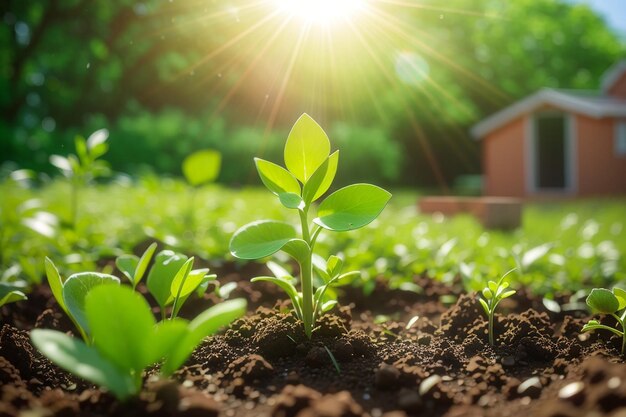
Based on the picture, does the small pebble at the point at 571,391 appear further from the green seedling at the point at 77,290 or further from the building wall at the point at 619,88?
the building wall at the point at 619,88

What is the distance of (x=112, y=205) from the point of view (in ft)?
17.7

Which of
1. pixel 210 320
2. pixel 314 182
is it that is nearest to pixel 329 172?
pixel 314 182

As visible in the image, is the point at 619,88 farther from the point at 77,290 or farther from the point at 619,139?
the point at 77,290

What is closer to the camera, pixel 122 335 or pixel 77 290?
pixel 122 335

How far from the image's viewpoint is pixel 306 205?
1.58m

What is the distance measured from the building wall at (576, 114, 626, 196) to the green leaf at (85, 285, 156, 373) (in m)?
15.1

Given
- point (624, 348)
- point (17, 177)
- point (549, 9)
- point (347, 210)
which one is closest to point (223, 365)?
point (347, 210)

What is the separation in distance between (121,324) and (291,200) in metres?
0.55

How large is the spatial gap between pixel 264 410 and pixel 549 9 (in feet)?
121

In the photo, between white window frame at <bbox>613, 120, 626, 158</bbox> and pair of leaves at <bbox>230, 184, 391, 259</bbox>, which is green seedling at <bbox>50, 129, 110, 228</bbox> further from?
white window frame at <bbox>613, 120, 626, 158</bbox>

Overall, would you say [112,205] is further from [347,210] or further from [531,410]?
[531,410]

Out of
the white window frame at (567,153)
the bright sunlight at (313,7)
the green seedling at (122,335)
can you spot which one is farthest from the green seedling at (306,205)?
the white window frame at (567,153)

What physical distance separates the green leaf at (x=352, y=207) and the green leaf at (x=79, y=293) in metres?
0.58

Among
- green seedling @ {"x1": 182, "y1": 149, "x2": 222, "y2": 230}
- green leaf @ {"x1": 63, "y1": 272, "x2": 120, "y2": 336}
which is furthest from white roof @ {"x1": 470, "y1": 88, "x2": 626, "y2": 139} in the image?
green leaf @ {"x1": 63, "y1": 272, "x2": 120, "y2": 336}
